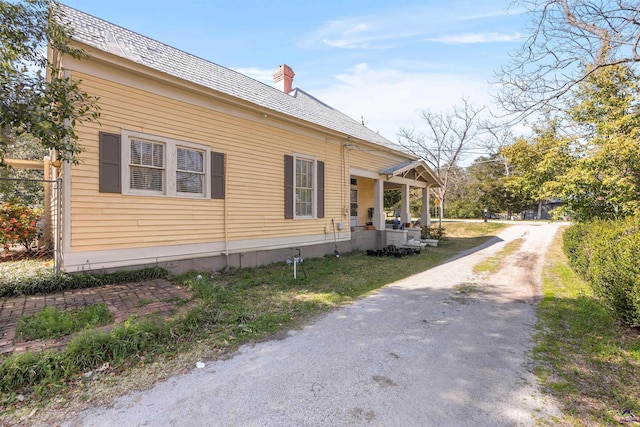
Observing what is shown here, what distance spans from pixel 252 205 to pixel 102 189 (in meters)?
3.37

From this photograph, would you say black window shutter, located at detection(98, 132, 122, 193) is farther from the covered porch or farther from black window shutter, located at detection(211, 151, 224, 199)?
the covered porch

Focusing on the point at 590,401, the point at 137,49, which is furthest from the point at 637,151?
the point at 137,49

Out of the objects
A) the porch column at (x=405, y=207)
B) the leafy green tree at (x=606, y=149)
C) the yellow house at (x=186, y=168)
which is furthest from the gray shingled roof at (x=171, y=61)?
the leafy green tree at (x=606, y=149)

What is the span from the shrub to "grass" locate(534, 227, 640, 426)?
10.9 metres

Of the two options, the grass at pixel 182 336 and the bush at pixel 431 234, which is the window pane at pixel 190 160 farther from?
the bush at pixel 431 234

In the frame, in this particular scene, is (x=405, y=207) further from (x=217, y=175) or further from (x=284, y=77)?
(x=217, y=175)

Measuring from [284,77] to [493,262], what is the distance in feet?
35.7

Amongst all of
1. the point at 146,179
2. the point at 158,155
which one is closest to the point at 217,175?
the point at 158,155

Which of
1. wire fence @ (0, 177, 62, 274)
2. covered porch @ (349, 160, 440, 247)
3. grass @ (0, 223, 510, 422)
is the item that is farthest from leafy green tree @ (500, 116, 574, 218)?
wire fence @ (0, 177, 62, 274)

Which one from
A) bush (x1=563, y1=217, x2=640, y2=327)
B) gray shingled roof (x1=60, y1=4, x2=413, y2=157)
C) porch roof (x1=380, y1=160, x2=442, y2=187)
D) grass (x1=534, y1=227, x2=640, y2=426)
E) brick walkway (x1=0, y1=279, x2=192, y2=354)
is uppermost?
gray shingled roof (x1=60, y1=4, x2=413, y2=157)

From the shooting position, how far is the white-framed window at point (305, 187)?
9450mm

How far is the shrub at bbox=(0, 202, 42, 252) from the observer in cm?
752

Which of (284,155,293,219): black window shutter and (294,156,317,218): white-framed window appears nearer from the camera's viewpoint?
(284,155,293,219): black window shutter

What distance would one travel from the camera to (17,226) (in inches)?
302
